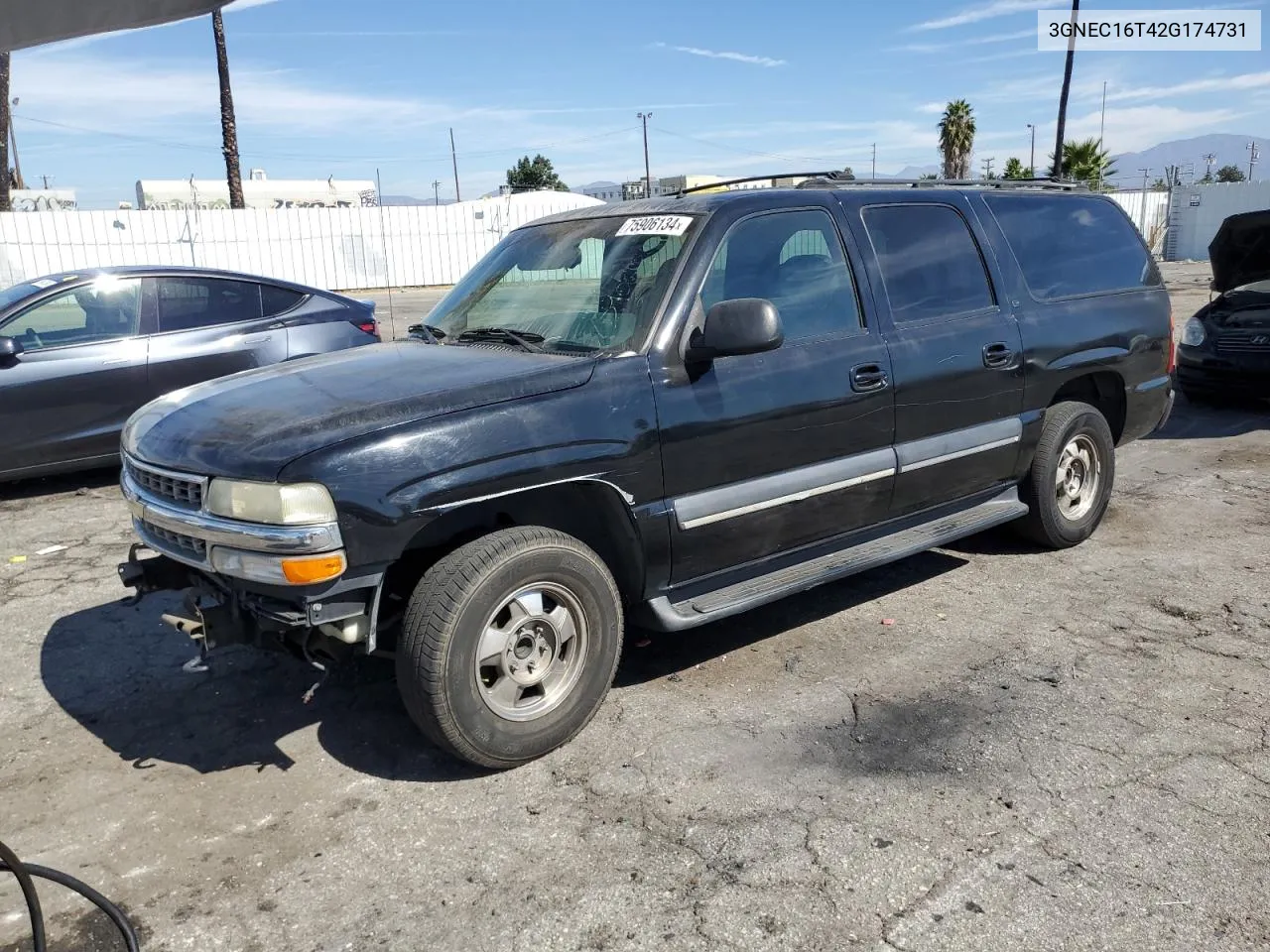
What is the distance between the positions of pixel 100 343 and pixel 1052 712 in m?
6.58

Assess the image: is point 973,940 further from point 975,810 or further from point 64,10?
point 64,10

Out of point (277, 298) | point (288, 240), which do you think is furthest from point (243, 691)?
point (288, 240)

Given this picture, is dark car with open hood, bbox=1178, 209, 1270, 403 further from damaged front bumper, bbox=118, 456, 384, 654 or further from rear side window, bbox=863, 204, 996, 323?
damaged front bumper, bbox=118, 456, 384, 654

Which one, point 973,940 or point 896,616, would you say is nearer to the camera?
point 973,940

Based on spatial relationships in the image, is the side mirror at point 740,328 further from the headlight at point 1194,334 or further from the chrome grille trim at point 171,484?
the headlight at point 1194,334

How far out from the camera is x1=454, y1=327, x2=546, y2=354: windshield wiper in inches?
157

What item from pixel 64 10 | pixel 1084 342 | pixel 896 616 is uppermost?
pixel 64 10

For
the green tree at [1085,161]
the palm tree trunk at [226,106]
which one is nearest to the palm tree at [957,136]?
the green tree at [1085,161]

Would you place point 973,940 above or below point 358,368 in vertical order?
below

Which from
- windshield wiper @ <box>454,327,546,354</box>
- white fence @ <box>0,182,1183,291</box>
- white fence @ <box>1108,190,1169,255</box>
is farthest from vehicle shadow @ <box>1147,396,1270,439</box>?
white fence @ <box>1108,190,1169,255</box>

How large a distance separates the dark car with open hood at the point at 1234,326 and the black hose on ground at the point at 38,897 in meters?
9.58

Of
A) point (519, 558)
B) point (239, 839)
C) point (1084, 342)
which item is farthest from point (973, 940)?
point (1084, 342)

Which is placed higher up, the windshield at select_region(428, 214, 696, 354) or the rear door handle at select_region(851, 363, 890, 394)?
the windshield at select_region(428, 214, 696, 354)

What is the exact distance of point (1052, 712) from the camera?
382 centimetres
